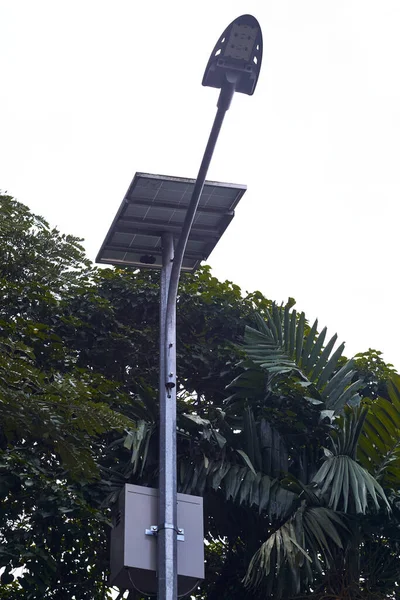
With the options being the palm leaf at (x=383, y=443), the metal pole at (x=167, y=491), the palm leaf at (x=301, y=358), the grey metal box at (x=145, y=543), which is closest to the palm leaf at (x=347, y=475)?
the palm leaf at (x=383, y=443)

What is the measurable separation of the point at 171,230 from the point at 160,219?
14 cm

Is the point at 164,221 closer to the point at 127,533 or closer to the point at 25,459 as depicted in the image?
the point at 127,533

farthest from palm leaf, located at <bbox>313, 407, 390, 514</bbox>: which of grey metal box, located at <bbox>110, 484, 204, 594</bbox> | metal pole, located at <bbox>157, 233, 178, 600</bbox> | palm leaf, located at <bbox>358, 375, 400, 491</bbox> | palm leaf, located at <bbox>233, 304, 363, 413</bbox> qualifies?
metal pole, located at <bbox>157, 233, 178, 600</bbox>

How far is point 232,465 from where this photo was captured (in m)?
9.86

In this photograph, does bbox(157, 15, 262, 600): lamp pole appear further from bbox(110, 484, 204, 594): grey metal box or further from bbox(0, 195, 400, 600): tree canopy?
bbox(0, 195, 400, 600): tree canopy

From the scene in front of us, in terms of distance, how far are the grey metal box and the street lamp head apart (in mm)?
2866

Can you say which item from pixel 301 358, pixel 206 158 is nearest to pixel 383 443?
pixel 301 358

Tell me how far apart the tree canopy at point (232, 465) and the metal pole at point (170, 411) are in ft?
5.44

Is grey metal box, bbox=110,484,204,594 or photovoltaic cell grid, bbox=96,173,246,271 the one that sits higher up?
photovoltaic cell grid, bbox=96,173,246,271

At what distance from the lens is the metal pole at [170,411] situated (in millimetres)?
5965

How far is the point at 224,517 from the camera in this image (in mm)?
10531

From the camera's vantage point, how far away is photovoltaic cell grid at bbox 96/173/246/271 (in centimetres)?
749

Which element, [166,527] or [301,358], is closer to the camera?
[166,527]

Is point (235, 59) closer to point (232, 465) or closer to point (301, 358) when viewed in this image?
point (301, 358)
